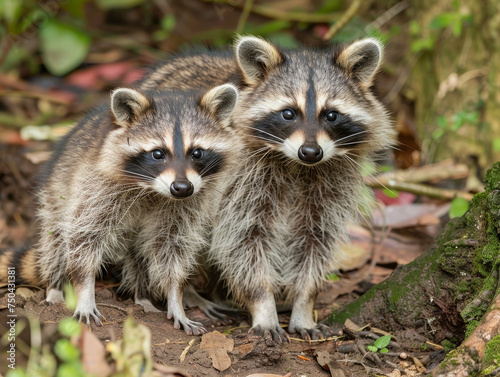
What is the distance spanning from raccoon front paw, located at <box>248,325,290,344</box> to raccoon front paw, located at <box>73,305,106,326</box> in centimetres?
106

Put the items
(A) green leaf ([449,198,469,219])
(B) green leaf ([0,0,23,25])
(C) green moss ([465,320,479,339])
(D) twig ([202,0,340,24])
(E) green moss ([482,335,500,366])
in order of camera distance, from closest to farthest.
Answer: (E) green moss ([482,335,500,366]) < (C) green moss ([465,320,479,339]) < (A) green leaf ([449,198,469,219]) < (B) green leaf ([0,0,23,25]) < (D) twig ([202,0,340,24])

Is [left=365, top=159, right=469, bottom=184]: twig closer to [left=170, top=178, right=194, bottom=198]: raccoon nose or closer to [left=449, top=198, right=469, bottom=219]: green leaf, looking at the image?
[left=449, top=198, right=469, bottom=219]: green leaf

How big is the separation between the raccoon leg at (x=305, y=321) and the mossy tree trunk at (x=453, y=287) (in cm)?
21

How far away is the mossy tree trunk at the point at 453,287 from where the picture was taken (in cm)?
343

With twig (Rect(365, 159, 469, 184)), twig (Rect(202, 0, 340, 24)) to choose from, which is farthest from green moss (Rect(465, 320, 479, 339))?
twig (Rect(202, 0, 340, 24))

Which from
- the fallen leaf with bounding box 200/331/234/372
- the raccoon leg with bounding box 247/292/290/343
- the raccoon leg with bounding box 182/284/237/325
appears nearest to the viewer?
the fallen leaf with bounding box 200/331/234/372

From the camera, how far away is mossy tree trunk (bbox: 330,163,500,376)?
11.3 ft

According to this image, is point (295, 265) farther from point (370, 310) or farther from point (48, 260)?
point (48, 260)

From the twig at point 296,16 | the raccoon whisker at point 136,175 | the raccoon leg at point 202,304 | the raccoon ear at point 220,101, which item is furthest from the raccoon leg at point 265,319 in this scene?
the twig at point 296,16

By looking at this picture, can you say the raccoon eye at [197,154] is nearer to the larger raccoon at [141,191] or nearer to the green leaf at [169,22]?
the larger raccoon at [141,191]

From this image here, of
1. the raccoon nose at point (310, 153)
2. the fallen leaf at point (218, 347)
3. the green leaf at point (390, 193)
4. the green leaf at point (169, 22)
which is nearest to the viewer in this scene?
the fallen leaf at point (218, 347)

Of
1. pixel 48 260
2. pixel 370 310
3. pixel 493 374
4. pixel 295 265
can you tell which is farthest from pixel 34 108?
pixel 493 374

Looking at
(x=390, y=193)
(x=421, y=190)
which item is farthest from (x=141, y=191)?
(x=421, y=190)

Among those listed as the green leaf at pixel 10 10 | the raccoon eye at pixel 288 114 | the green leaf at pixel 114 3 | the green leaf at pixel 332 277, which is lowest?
the green leaf at pixel 332 277
